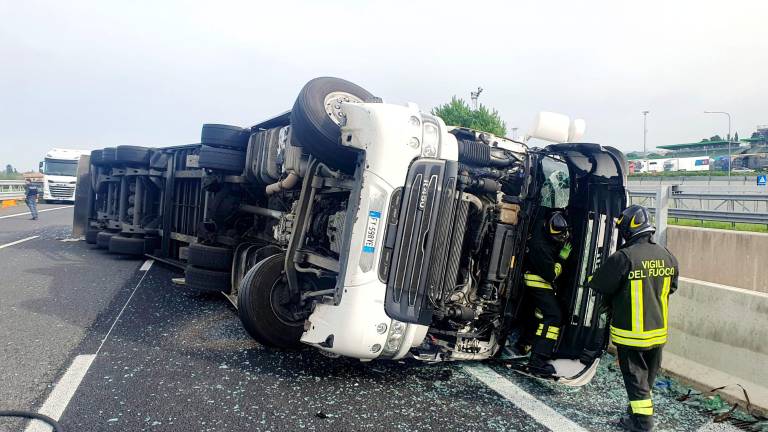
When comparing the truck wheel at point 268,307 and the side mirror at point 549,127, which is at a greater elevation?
the side mirror at point 549,127

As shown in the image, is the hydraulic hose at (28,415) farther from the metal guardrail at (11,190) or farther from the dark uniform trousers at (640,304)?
the metal guardrail at (11,190)

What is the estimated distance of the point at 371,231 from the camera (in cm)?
353

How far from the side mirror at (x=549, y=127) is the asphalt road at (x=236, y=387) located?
6.23 feet

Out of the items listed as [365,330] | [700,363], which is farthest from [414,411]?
[700,363]

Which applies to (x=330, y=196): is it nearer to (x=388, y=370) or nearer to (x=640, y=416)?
(x=388, y=370)

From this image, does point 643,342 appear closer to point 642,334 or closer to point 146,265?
point 642,334

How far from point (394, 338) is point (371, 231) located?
2.29ft

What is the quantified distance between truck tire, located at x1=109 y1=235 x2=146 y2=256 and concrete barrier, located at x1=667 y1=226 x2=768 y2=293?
25.9 ft

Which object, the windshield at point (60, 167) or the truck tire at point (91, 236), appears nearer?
the truck tire at point (91, 236)

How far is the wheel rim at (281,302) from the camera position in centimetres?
423

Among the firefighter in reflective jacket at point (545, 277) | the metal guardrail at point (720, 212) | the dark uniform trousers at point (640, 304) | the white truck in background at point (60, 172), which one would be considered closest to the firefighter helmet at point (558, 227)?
the firefighter in reflective jacket at point (545, 277)

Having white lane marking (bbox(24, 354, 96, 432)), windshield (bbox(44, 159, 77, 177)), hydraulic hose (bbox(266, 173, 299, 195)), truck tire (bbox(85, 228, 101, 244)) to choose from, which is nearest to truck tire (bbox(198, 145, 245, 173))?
hydraulic hose (bbox(266, 173, 299, 195))

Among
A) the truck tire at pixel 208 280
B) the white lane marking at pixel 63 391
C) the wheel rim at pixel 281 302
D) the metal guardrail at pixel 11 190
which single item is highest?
the wheel rim at pixel 281 302

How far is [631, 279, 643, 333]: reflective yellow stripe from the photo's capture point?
3.35m
